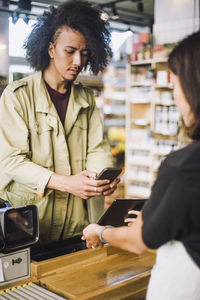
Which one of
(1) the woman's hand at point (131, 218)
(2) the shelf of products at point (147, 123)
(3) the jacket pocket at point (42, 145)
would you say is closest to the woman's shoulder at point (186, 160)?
(1) the woman's hand at point (131, 218)

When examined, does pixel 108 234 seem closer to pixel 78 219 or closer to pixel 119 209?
pixel 119 209

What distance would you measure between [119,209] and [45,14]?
4.31 ft

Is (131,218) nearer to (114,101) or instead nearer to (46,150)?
(46,150)

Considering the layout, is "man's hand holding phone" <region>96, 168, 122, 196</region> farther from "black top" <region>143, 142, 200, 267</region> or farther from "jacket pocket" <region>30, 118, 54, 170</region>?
"black top" <region>143, 142, 200, 267</region>

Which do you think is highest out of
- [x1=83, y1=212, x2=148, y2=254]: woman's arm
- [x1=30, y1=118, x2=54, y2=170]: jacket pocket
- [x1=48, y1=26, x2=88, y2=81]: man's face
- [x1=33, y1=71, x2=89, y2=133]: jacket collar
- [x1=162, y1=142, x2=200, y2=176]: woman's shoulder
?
[x1=48, y1=26, x2=88, y2=81]: man's face

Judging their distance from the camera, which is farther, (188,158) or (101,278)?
(101,278)

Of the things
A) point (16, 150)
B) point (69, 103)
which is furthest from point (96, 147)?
point (16, 150)

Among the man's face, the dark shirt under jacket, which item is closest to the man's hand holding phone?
the dark shirt under jacket

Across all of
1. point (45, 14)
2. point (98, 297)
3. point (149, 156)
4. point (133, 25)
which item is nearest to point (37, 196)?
point (98, 297)

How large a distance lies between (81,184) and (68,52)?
761 mm

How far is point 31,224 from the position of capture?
1641mm

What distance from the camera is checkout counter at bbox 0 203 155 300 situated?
→ 4.99 feet

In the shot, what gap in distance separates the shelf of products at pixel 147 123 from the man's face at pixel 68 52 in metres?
4.49

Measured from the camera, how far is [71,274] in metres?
1.69
